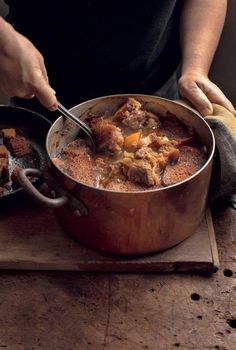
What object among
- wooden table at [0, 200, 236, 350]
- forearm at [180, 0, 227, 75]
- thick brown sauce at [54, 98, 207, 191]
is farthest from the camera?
forearm at [180, 0, 227, 75]

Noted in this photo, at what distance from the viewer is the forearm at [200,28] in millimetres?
1399

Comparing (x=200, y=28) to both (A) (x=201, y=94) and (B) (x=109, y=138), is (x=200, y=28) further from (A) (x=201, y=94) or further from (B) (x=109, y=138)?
(B) (x=109, y=138)

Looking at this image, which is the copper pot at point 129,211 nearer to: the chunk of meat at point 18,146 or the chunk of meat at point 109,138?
the chunk of meat at point 109,138

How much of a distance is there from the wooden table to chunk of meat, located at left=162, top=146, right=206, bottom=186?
0.66 feet

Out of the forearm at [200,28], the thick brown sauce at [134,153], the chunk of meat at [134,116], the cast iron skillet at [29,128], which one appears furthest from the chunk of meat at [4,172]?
the forearm at [200,28]

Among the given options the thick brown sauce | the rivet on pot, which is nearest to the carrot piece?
the thick brown sauce

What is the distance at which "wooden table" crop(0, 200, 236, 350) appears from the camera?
0.93m

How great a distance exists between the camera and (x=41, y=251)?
3.53ft

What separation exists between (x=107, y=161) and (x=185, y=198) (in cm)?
23

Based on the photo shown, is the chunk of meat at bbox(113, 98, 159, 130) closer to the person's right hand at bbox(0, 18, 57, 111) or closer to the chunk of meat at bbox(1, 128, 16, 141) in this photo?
the person's right hand at bbox(0, 18, 57, 111)

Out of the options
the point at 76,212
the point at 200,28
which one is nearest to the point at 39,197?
the point at 76,212

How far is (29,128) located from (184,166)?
20.4 inches

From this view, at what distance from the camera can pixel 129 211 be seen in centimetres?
94

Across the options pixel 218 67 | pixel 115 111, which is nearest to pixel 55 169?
pixel 115 111
